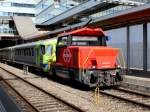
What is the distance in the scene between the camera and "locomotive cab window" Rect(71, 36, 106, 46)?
18.3 m

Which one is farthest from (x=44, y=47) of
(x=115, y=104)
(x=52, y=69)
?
(x=115, y=104)

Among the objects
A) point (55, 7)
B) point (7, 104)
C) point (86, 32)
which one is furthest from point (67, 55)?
point (55, 7)

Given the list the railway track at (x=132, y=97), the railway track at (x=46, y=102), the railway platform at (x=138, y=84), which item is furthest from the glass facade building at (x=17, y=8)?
the railway track at (x=132, y=97)

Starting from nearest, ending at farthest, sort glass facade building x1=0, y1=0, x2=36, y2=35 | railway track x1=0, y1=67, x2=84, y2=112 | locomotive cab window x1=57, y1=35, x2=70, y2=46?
railway track x1=0, y1=67, x2=84, y2=112
locomotive cab window x1=57, y1=35, x2=70, y2=46
glass facade building x1=0, y1=0, x2=36, y2=35

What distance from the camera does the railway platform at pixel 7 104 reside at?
11.9 m

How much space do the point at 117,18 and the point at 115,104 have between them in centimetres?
1053

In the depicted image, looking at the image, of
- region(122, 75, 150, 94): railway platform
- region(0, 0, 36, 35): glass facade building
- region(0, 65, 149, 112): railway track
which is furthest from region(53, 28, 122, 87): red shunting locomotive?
region(0, 0, 36, 35): glass facade building

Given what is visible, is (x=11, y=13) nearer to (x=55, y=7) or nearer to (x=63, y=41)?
(x=55, y=7)

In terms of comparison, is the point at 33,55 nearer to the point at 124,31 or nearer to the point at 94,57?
the point at 124,31

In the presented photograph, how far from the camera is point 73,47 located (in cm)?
1755

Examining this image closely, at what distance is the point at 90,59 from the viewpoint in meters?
17.0

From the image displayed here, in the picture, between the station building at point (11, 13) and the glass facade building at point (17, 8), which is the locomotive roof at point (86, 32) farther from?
the glass facade building at point (17, 8)

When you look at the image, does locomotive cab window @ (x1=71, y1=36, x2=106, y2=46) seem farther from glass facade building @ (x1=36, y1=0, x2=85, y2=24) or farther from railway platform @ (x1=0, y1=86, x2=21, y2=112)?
glass facade building @ (x1=36, y1=0, x2=85, y2=24)

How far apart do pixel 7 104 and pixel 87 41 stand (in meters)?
6.50
